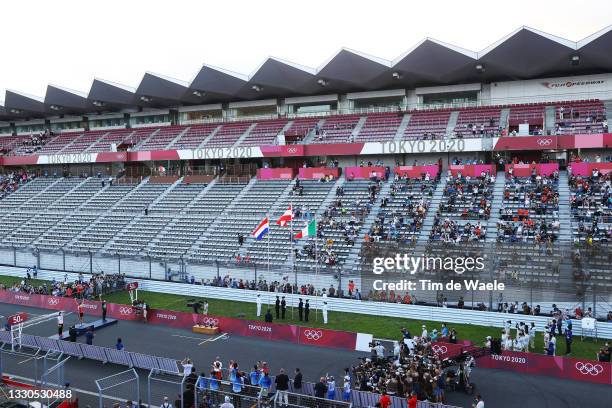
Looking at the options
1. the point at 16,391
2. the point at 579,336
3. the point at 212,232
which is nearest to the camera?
the point at 16,391

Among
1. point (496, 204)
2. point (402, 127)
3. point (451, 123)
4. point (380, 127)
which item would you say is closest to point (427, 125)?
point (451, 123)

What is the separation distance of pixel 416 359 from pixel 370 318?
9360 millimetres

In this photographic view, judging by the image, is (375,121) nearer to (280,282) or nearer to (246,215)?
(246,215)

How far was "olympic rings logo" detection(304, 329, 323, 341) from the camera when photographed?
903 inches

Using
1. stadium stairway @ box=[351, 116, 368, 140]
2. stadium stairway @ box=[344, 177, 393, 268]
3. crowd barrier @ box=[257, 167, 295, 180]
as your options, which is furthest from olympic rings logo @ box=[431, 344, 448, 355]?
stadium stairway @ box=[351, 116, 368, 140]

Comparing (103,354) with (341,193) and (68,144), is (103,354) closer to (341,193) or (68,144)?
(341,193)

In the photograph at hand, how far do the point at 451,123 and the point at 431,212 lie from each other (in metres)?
12.9

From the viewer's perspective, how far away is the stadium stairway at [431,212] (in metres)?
32.1

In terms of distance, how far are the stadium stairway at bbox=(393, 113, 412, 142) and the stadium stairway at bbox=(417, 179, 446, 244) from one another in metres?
6.77

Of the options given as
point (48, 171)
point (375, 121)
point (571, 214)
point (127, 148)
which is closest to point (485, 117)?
point (375, 121)

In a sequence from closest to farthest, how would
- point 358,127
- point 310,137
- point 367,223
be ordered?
point 367,223, point 358,127, point 310,137

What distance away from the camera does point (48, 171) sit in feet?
207

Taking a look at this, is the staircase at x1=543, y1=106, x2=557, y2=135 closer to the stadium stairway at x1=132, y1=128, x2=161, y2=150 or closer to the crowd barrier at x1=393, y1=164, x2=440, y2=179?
the crowd barrier at x1=393, y1=164, x2=440, y2=179

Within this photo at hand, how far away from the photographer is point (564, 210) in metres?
31.9
